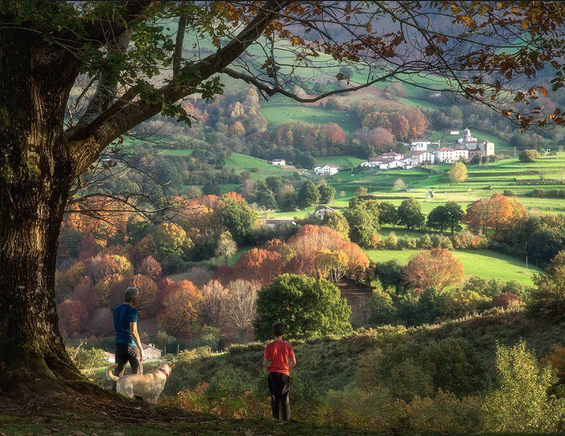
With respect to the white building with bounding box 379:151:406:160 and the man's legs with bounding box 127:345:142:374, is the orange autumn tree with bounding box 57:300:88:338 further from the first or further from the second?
the white building with bounding box 379:151:406:160

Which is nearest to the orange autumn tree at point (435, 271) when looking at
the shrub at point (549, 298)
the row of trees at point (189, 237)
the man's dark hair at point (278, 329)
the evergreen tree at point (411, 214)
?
the evergreen tree at point (411, 214)

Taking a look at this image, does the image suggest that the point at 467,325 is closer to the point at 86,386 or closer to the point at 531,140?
the point at 86,386

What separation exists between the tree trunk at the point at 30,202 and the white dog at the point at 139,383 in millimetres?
805

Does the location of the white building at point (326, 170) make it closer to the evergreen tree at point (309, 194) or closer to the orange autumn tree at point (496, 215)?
the evergreen tree at point (309, 194)

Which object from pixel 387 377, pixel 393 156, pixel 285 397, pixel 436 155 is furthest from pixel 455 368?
pixel 393 156

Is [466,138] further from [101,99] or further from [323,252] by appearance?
[101,99]

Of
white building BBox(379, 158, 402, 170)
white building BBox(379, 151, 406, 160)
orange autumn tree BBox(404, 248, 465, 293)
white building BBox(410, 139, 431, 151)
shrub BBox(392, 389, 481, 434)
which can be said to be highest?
white building BBox(410, 139, 431, 151)

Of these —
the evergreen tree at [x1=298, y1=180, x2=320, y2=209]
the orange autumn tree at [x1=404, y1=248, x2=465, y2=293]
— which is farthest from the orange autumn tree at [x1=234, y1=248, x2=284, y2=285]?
the evergreen tree at [x1=298, y1=180, x2=320, y2=209]

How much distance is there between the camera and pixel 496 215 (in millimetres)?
66875

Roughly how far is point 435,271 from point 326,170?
69.0m

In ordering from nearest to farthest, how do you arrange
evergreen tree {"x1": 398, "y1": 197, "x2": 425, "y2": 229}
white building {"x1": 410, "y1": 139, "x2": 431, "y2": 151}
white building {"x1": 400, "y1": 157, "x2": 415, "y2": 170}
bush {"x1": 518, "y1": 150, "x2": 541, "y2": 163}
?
evergreen tree {"x1": 398, "y1": 197, "x2": 425, "y2": 229}
bush {"x1": 518, "y1": 150, "x2": 541, "y2": 163}
white building {"x1": 400, "y1": 157, "x2": 415, "y2": 170}
white building {"x1": 410, "y1": 139, "x2": 431, "y2": 151}

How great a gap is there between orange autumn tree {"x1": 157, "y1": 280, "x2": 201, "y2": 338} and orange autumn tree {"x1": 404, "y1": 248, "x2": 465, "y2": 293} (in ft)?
74.0

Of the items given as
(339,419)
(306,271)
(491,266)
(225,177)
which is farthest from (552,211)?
(339,419)

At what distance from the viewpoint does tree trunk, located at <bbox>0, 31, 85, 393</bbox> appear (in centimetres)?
487
